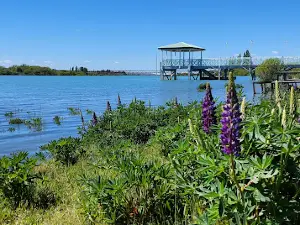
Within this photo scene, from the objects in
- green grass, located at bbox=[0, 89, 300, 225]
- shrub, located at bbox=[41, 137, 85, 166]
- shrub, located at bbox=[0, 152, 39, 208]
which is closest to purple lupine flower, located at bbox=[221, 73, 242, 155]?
green grass, located at bbox=[0, 89, 300, 225]

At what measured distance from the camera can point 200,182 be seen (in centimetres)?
279

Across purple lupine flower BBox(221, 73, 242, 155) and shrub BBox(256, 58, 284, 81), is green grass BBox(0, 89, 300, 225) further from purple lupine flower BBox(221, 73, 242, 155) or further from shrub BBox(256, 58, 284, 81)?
shrub BBox(256, 58, 284, 81)

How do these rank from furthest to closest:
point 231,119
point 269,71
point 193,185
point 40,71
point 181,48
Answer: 1. point 40,71
2. point 181,48
3. point 269,71
4. point 193,185
5. point 231,119

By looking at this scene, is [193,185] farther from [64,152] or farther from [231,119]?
[64,152]

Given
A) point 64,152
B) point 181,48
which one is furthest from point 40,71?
point 64,152

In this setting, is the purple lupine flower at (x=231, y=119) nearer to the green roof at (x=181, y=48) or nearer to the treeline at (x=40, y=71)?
the green roof at (x=181, y=48)

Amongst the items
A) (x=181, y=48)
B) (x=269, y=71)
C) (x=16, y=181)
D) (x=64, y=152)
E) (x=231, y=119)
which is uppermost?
(x=181, y=48)

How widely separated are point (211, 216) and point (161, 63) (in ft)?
186

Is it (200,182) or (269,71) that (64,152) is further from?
(269,71)

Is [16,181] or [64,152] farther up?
[16,181]

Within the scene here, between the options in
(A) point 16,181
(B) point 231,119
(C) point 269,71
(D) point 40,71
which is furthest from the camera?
(D) point 40,71

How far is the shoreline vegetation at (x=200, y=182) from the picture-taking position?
228 centimetres

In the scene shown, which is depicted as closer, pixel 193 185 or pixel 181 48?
pixel 193 185

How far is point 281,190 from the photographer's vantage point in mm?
2527
